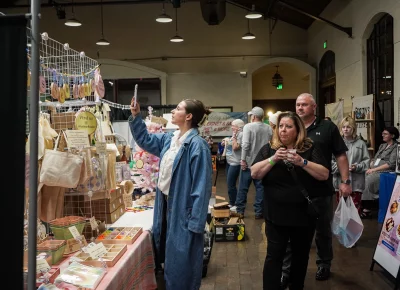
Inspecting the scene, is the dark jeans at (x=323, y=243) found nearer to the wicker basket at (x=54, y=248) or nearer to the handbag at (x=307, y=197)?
the handbag at (x=307, y=197)

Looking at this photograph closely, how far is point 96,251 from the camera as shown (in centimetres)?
203

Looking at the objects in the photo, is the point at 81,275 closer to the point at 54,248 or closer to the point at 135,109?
the point at 54,248

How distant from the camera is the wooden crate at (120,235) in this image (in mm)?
2270

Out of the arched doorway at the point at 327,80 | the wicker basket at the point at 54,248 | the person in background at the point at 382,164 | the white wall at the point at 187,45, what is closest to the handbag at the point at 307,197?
the wicker basket at the point at 54,248

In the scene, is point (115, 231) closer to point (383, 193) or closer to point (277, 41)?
point (383, 193)

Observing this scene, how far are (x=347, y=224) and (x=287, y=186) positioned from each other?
1135mm

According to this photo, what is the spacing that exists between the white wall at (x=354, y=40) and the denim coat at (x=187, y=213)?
16.8ft

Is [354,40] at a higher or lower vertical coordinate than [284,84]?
lower

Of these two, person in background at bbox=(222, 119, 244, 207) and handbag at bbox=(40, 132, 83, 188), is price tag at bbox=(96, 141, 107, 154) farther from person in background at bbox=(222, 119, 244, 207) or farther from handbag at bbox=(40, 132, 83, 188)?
person in background at bbox=(222, 119, 244, 207)

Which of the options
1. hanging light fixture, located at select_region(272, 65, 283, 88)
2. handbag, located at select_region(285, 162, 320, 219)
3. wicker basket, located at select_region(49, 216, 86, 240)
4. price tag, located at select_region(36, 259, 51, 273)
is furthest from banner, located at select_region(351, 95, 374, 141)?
hanging light fixture, located at select_region(272, 65, 283, 88)

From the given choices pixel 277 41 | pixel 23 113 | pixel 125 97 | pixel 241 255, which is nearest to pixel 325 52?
pixel 277 41

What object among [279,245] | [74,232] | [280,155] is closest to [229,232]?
[279,245]

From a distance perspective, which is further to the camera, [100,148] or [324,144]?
[324,144]

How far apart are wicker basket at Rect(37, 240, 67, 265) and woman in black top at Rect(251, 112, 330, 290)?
1.19 m
